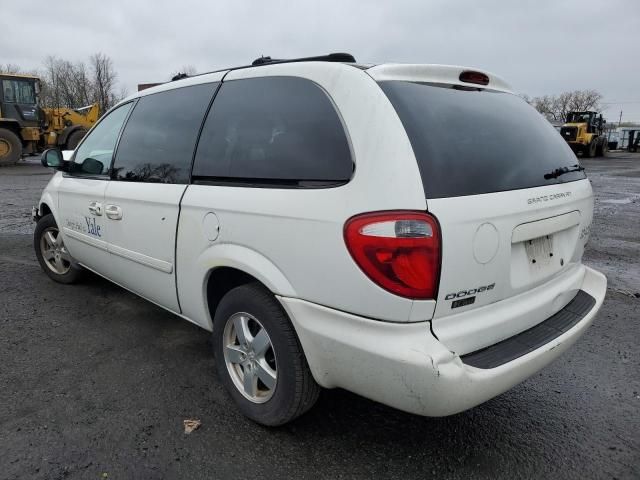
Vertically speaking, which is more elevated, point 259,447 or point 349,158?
point 349,158

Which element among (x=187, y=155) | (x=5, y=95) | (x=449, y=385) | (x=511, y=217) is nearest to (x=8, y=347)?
(x=187, y=155)

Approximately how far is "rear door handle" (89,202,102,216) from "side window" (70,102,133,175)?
0.23 meters

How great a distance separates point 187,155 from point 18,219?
6714 mm

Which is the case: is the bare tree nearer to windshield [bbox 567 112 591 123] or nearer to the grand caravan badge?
windshield [bbox 567 112 591 123]

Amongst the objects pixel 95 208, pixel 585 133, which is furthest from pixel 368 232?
pixel 585 133

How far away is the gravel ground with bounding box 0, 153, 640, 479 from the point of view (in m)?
2.17

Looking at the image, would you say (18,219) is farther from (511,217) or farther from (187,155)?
(511,217)

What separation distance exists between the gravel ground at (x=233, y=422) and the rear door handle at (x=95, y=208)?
0.86 m

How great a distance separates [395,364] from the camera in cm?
179

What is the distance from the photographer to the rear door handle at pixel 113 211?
3.17m

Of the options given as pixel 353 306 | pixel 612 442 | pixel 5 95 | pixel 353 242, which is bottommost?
pixel 612 442

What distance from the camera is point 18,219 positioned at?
793 centimetres

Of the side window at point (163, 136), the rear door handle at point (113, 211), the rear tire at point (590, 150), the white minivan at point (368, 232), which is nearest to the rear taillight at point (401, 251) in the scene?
the white minivan at point (368, 232)

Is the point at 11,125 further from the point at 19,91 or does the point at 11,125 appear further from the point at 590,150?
the point at 590,150
